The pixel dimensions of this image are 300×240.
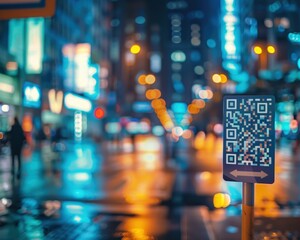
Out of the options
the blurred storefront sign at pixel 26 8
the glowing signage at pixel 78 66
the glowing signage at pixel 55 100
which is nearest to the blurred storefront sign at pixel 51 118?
the glowing signage at pixel 55 100

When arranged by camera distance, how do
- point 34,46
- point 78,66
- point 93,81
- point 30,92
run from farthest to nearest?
1. point 93,81
2. point 78,66
3. point 34,46
4. point 30,92

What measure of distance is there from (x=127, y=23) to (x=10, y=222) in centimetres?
9911

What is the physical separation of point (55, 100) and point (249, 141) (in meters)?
47.8

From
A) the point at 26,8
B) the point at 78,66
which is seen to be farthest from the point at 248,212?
the point at 78,66

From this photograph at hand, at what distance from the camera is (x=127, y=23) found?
10469cm

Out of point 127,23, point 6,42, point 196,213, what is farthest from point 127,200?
point 127,23

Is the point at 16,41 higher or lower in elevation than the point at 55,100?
higher

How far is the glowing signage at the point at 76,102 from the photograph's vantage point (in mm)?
48125

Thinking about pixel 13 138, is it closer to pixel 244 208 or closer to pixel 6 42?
pixel 244 208

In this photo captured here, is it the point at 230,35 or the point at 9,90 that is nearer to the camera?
the point at 230,35

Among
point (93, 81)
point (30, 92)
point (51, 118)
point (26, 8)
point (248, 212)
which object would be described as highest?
point (93, 81)

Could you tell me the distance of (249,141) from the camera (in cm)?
459

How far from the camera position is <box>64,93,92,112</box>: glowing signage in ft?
158

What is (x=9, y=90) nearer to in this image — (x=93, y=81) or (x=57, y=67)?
(x=93, y=81)
